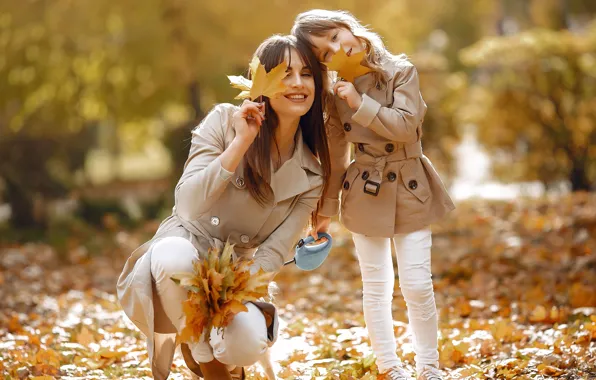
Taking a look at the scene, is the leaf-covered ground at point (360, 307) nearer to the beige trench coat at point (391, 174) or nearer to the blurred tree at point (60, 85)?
the beige trench coat at point (391, 174)

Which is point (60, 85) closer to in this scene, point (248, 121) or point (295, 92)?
point (295, 92)

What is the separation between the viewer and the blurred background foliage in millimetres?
10180

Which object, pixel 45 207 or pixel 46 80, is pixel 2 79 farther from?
pixel 45 207

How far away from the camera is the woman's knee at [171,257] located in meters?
3.15

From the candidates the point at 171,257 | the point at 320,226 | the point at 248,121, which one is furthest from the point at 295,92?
the point at 171,257

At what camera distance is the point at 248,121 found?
10.6 ft

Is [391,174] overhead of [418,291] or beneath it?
overhead

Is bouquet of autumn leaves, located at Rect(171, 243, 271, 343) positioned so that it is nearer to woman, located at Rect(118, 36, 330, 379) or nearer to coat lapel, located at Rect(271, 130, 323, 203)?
woman, located at Rect(118, 36, 330, 379)

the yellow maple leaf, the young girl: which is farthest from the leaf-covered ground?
the young girl

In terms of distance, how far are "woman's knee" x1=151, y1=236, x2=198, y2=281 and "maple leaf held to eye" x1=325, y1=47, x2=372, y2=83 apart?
969mm

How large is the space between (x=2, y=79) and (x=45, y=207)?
1.79 meters

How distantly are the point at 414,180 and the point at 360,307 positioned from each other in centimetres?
224

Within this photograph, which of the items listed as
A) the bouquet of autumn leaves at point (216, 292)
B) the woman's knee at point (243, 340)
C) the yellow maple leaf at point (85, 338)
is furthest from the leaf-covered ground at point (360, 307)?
the bouquet of autumn leaves at point (216, 292)

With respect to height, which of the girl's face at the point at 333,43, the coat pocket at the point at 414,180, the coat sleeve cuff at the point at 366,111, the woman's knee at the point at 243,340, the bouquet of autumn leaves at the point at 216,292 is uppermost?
the girl's face at the point at 333,43
